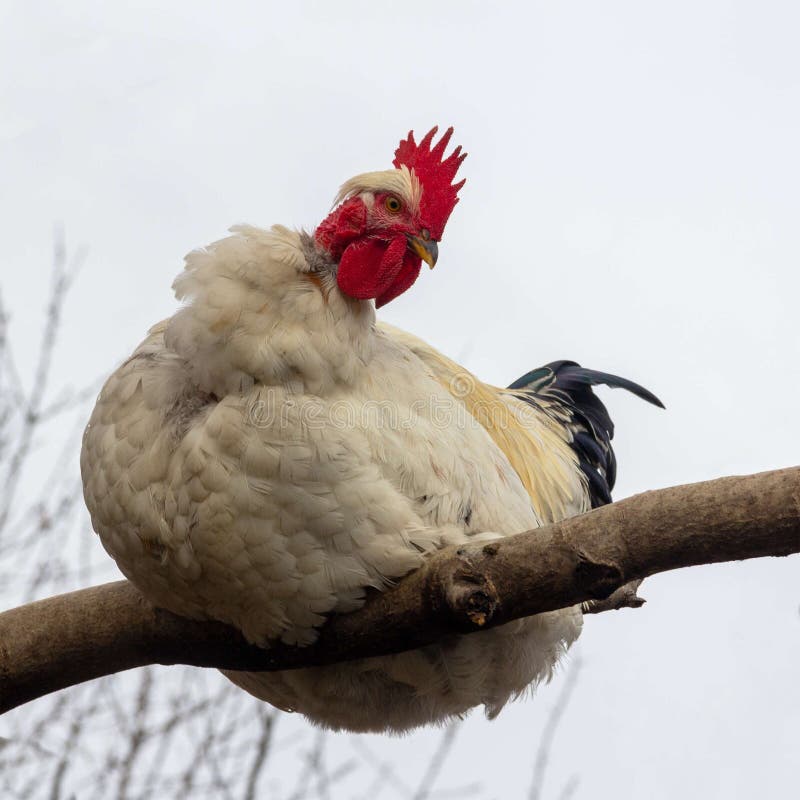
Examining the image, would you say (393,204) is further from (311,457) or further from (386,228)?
(311,457)

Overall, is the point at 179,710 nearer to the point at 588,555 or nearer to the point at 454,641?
the point at 454,641

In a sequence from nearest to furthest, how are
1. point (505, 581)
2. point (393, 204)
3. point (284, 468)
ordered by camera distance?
point (505, 581), point (284, 468), point (393, 204)

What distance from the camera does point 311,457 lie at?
3355mm

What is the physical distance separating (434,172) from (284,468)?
1185 mm

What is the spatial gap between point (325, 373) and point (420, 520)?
1.75 feet

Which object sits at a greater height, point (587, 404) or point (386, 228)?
point (587, 404)

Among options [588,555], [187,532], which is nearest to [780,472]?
[588,555]

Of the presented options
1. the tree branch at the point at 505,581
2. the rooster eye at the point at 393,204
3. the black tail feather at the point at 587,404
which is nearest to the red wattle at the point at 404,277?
the rooster eye at the point at 393,204

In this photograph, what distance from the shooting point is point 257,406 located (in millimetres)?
3432

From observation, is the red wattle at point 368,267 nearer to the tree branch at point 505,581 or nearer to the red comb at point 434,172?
the red comb at point 434,172

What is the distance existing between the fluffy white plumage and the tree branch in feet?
0.37

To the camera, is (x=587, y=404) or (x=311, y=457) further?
(x=587, y=404)

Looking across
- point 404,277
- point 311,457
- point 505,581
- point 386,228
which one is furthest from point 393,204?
point 505,581

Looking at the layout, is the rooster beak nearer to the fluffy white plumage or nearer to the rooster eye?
the rooster eye
